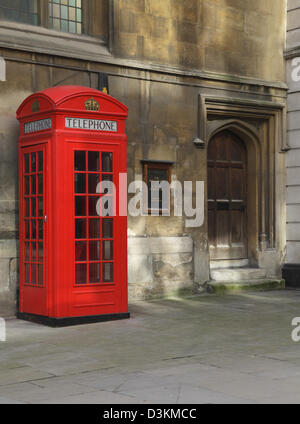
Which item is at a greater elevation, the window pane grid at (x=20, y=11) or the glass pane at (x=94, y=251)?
the window pane grid at (x=20, y=11)

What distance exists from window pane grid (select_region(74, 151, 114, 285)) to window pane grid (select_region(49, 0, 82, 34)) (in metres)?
2.65

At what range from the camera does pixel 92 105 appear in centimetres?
926

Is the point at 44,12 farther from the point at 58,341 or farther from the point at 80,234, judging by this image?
the point at 58,341

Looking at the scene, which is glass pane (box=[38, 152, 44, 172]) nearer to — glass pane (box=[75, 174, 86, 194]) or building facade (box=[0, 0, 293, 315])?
glass pane (box=[75, 174, 86, 194])

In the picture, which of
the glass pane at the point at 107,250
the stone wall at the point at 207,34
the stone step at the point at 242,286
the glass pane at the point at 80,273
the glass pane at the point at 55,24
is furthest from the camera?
the stone step at the point at 242,286

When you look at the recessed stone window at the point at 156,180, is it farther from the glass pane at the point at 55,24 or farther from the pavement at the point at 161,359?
the glass pane at the point at 55,24

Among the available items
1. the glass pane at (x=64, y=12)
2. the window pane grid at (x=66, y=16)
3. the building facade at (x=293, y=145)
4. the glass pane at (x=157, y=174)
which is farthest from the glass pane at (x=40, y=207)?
the building facade at (x=293, y=145)

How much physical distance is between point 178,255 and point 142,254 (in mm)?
756

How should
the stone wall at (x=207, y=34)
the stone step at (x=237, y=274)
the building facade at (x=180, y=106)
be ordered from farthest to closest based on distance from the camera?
the stone step at (x=237, y=274)
the stone wall at (x=207, y=34)
the building facade at (x=180, y=106)

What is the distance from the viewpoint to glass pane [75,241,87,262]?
9.13 m

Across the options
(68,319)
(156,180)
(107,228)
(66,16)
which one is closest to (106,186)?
→ (107,228)

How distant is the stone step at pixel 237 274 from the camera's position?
12399mm

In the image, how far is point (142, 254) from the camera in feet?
37.0

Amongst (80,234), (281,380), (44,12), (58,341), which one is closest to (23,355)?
(58,341)
